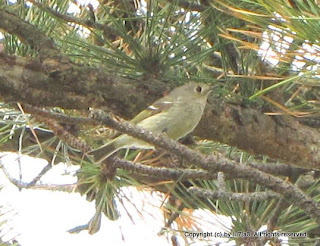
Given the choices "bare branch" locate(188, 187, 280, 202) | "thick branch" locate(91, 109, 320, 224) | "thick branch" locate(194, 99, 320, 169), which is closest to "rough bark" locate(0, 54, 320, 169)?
"thick branch" locate(194, 99, 320, 169)

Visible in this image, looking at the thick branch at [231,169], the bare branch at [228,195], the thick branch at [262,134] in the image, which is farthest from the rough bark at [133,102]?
the thick branch at [231,169]

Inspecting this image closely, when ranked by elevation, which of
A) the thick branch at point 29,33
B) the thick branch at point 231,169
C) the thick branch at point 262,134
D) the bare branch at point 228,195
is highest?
the thick branch at point 29,33

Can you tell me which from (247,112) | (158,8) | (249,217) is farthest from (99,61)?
(249,217)

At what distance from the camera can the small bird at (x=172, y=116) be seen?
2107 mm

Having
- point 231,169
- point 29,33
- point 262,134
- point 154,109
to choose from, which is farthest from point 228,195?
point 29,33

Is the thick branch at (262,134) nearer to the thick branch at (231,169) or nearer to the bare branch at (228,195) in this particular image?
the bare branch at (228,195)

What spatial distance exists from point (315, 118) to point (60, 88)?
699 mm

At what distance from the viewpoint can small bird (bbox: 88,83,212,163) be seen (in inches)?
83.0

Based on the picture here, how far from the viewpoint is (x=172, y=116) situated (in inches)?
102

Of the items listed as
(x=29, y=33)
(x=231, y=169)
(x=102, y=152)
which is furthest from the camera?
(x=102, y=152)

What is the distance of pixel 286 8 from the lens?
1.38 metres

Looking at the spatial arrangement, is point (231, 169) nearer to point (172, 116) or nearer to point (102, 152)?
point (102, 152)

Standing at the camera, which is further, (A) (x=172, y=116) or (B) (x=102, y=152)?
(A) (x=172, y=116)

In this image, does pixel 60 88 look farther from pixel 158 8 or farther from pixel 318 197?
pixel 318 197
